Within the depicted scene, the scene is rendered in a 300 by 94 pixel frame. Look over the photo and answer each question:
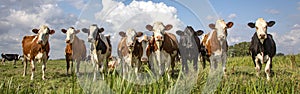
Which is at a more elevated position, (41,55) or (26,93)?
(41,55)

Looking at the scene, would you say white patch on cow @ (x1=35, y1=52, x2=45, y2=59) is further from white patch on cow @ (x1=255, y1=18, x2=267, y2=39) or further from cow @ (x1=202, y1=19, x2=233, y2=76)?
white patch on cow @ (x1=255, y1=18, x2=267, y2=39)

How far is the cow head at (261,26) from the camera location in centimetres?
1058

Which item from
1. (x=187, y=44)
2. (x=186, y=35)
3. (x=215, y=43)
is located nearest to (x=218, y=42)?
(x=215, y=43)

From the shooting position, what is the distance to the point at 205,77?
404cm

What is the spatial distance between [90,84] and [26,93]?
3.30 feet

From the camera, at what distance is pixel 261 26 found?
35.8 feet

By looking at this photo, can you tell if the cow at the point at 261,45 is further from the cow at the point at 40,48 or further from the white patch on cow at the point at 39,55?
the white patch on cow at the point at 39,55

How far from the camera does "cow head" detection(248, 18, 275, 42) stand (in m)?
10.6

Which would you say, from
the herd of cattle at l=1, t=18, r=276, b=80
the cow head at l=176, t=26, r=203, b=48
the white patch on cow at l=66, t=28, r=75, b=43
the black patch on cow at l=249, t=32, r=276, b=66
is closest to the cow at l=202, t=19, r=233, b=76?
the herd of cattle at l=1, t=18, r=276, b=80

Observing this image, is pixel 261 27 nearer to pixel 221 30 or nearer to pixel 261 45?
pixel 261 45

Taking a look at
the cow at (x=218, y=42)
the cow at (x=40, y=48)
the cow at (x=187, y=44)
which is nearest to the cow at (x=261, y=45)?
the cow at (x=218, y=42)

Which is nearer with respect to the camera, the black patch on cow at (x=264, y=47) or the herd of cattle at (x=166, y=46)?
the herd of cattle at (x=166, y=46)

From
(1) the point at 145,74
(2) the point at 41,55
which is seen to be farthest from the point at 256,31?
(1) the point at 145,74

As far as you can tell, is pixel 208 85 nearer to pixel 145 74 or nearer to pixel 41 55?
pixel 145 74
